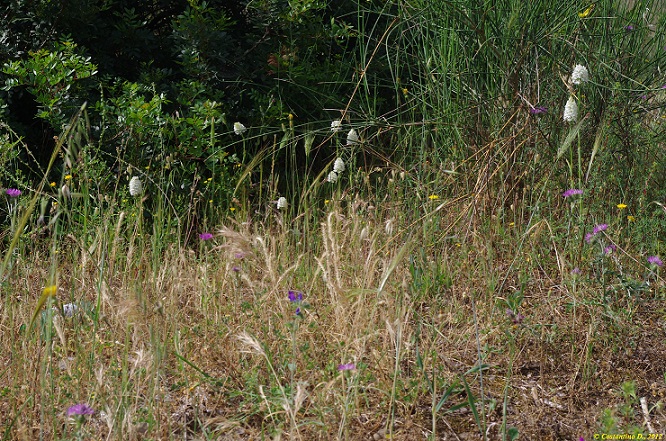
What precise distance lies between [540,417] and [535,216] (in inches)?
41.0

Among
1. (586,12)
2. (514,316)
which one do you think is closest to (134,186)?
(514,316)

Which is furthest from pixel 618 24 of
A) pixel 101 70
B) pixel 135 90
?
pixel 101 70

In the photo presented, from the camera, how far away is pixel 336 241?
2.70 metres

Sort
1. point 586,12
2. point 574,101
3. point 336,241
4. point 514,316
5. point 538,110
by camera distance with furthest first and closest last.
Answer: point 586,12
point 538,110
point 574,101
point 336,241
point 514,316

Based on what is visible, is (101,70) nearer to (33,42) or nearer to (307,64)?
(33,42)

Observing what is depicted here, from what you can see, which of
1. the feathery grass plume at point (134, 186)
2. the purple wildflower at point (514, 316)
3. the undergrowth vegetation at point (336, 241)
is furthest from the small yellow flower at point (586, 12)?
the feathery grass plume at point (134, 186)

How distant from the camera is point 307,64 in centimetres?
420

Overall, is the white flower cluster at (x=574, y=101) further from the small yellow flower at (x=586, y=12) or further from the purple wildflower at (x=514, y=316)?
the purple wildflower at (x=514, y=316)

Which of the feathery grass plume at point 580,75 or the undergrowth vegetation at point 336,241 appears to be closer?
the undergrowth vegetation at point 336,241

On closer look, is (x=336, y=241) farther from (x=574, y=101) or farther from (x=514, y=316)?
(x=574, y=101)

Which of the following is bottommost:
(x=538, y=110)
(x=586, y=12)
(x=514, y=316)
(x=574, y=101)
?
(x=514, y=316)

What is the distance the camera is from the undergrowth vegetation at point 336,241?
2125mm

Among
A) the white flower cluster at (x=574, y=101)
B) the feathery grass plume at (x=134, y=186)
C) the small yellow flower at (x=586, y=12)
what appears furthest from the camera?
the small yellow flower at (x=586, y=12)

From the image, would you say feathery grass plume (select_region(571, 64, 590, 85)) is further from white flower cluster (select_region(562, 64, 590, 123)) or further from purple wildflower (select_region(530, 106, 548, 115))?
purple wildflower (select_region(530, 106, 548, 115))
